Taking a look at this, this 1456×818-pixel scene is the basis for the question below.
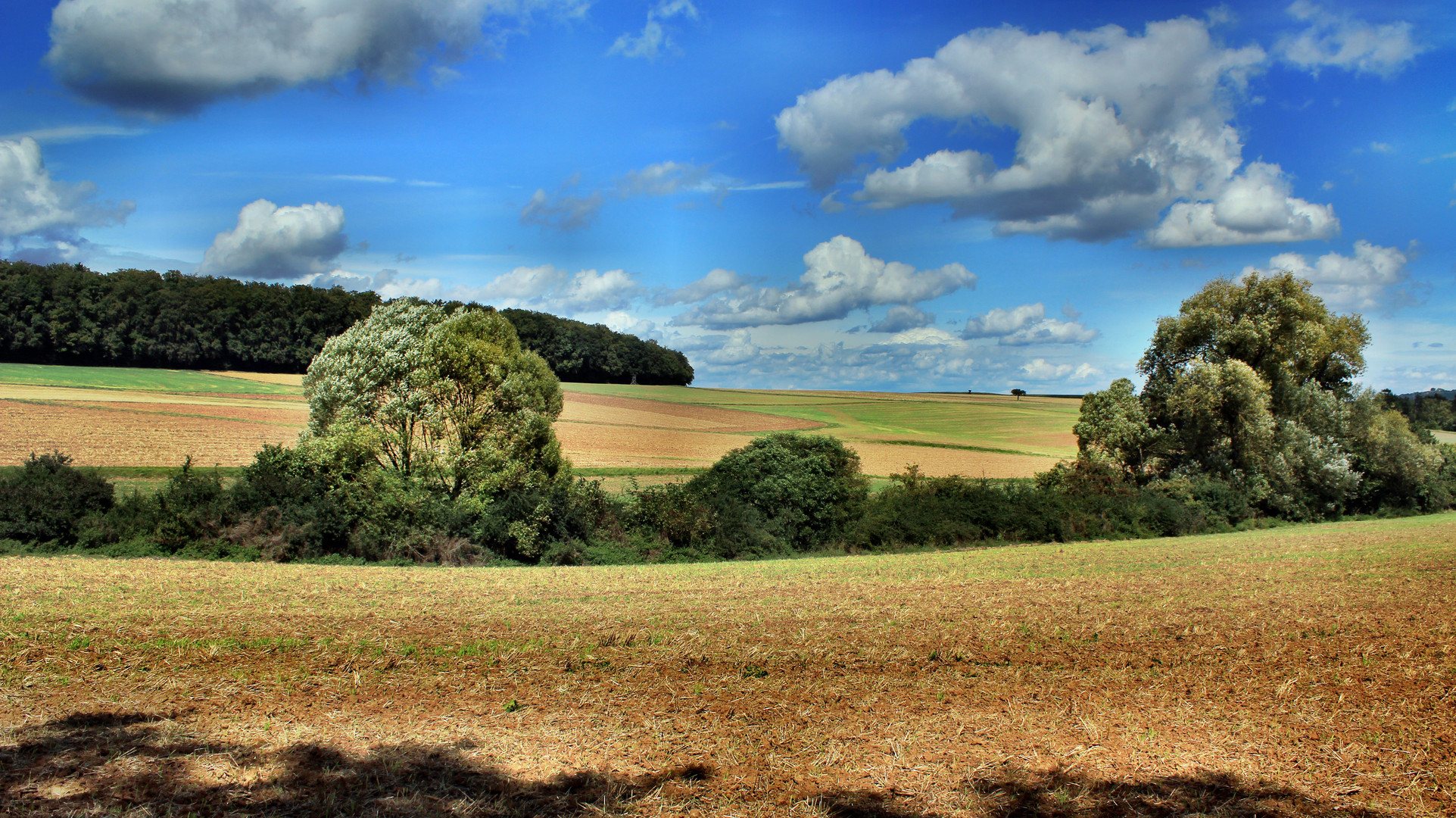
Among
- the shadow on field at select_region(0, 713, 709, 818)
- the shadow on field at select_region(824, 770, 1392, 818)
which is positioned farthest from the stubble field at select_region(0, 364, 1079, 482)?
the shadow on field at select_region(824, 770, 1392, 818)

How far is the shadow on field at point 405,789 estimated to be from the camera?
552 centimetres

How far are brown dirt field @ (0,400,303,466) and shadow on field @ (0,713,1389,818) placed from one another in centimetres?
2701

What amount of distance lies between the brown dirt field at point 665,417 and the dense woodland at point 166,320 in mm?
12251

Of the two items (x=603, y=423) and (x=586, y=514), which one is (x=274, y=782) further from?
(x=603, y=423)

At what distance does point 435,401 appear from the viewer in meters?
24.9

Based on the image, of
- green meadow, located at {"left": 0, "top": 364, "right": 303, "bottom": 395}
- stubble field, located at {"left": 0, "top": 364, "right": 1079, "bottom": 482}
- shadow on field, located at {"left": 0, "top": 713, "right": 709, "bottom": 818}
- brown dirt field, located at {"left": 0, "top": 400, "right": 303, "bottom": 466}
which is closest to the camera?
shadow on field, located at {"left": 0, "top": 713, "right": 709, "bottom": 818}

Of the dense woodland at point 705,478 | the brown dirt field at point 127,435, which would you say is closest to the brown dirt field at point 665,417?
the brown dirt field at point 127,435

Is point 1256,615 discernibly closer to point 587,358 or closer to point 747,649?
point 747,649

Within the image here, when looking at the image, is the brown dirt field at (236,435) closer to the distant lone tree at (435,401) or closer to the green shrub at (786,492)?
the distant lone tree at (435,401)

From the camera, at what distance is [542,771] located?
619cm

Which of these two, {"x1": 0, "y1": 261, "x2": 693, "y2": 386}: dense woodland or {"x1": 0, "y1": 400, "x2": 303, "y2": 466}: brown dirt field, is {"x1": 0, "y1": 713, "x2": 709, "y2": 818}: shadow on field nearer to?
{"x1": 0, "y1": 400, "x2": 303, "y2": 466}: brown dirt field

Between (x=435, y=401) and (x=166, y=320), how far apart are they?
71.3 m

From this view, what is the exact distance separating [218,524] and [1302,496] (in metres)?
42.3

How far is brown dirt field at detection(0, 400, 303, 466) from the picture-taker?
34.5m
